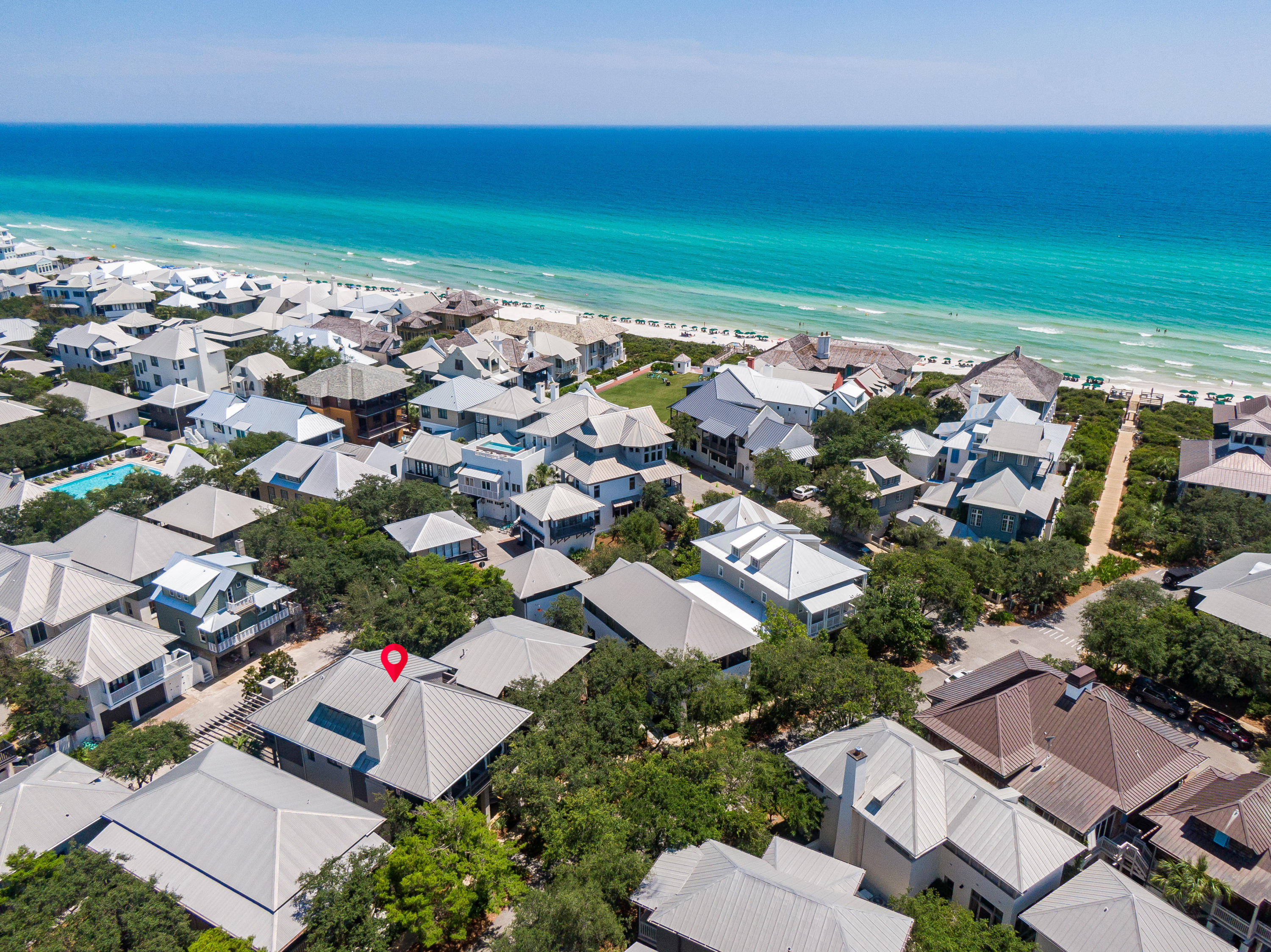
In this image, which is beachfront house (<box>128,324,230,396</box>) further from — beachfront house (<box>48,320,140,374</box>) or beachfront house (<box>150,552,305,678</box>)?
beachfront house (<box>150,552,305,678</box>)

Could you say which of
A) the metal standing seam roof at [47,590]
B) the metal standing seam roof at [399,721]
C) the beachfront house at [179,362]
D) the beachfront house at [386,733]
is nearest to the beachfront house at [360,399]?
the beachfront house at [179,362]

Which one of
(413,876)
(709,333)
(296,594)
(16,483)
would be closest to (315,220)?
(709,333)

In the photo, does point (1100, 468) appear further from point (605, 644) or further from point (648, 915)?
point (648, 915)

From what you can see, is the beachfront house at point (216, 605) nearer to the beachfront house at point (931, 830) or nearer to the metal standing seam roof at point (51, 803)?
the metal standing seam roof at point (51, 803)

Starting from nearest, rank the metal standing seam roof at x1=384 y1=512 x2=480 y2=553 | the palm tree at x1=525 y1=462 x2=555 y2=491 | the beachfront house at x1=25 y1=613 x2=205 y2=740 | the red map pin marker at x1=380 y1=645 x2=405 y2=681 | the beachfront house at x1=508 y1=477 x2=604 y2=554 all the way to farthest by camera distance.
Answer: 1. the red map pin marker at x1=380 y1=645 x2=405 y2=681
2. the beachfront house at x1=25 y1=613 x2=205 y2=740
3. the metal standing seam roof at x1=384 y1=512 x2=480 y2=553
4. the beachfront house at x1=508 y1=477 x2=604 y2=554
5. the palm tree at x1=525 y1=462 x2=555 y2=491

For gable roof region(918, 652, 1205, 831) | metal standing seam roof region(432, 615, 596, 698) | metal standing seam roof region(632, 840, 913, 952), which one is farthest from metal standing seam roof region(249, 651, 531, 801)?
gable roof region(918, 652, 1205, 831)
